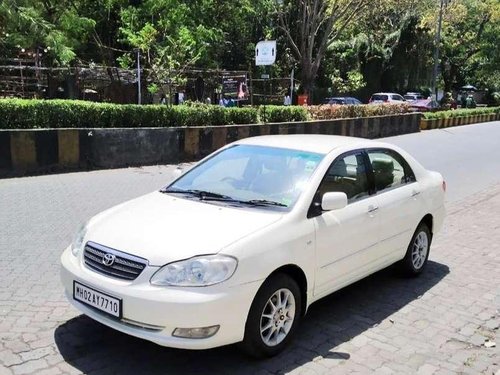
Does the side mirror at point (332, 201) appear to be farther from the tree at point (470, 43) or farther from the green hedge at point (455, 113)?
the tree at point (470, 43)

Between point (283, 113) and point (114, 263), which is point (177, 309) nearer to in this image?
point (114, 263)

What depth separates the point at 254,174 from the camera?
4621 mm

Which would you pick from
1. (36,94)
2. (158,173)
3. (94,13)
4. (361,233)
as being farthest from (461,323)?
(94,13)

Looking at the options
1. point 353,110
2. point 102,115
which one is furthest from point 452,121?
point 102,115

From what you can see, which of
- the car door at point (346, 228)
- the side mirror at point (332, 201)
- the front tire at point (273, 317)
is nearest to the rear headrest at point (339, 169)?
the car door at point (346, 228)

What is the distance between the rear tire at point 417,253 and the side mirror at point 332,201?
5.57 feet

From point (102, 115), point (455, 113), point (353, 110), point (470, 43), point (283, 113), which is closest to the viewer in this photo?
point (102, 115)

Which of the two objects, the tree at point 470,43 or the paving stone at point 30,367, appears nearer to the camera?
the paving stone at point 30,367

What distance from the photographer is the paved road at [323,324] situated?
3.76m

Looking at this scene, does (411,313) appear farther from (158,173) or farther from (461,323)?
(158,173)

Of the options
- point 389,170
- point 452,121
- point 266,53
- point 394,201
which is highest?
point 266,53

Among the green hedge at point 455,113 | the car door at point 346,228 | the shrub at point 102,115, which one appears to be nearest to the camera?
the car door at point 346,228

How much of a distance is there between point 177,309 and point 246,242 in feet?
2.01

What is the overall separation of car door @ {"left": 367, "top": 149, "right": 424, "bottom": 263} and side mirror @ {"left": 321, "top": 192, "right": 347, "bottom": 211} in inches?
33.3
